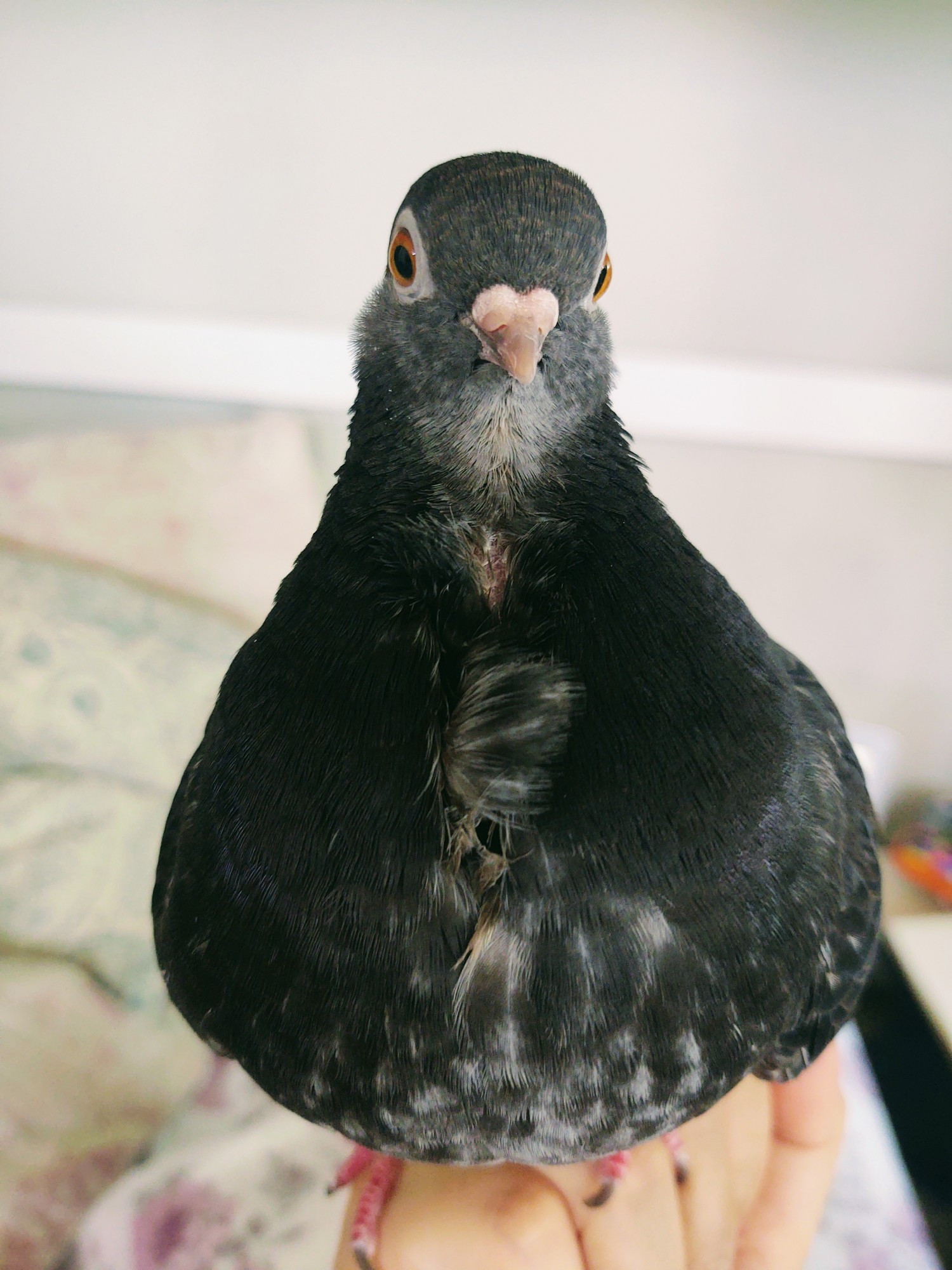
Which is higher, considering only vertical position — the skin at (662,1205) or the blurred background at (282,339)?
the blurred background at (282,339)

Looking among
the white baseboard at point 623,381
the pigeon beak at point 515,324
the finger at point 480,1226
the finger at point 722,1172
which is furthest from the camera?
the white baseboard at point 623,381

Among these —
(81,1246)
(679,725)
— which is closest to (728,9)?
(679,725)

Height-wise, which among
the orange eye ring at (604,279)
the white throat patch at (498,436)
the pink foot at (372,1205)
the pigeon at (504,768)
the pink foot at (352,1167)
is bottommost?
the pink foot at (352,1167)

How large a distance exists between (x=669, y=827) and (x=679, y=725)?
0.05 meters

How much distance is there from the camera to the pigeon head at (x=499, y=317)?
0.41m

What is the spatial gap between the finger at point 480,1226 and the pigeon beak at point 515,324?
21.8 inches

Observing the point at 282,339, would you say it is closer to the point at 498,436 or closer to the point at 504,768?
the point at 498,436

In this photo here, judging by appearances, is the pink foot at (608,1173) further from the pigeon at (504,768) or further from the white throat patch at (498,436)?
the white throat patch at (498,436)

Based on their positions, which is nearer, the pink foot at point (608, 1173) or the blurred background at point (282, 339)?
the pink foot at point (608, 1173)

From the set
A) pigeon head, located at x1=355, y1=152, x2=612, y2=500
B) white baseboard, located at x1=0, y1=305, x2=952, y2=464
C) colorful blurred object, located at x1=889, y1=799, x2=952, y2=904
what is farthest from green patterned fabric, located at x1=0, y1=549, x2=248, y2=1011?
colorful blurred object, located at x1=889, y1=799, x2=952, y2=904

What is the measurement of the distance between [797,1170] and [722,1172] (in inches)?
3.9

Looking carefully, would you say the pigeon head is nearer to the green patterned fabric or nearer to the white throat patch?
the white throat patch

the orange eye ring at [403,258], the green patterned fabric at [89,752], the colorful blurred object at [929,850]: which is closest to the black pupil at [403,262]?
the orange eye ring at [403,258]

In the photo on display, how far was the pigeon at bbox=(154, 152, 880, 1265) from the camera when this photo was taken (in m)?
0.40
